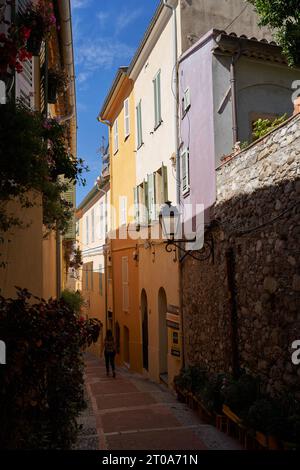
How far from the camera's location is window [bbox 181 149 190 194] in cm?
1168

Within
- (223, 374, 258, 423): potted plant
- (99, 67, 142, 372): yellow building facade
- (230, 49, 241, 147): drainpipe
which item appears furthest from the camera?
(99, 67, 142, 372): yellow building facade

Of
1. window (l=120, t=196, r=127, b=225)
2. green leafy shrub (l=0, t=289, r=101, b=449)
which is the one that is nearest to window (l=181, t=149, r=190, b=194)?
window (l=120, t=196, r=127, b=225)

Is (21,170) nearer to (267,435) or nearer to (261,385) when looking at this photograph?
(267,435)

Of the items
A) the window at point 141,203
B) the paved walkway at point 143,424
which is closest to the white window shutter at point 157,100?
the window at point 141,203

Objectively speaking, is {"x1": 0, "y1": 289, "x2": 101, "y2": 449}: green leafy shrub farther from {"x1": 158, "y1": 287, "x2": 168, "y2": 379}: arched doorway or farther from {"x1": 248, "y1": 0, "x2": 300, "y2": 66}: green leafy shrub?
{"x1": 158, "y1": 287, "x2": 168, "y2": 379}: arched doorway

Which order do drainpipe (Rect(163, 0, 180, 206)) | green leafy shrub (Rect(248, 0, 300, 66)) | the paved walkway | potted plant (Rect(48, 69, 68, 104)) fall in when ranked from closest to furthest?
the paved walkway < green leafy shrub (Rect(248, 0, 300, 66)) < potted plant (Rect(48, 69, 68, 104)) < drainpipe (Rect(163, 0, 180, 206))

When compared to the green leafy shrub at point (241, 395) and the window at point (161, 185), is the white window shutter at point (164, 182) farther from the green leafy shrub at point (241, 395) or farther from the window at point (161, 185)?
the green leafy shrub at point (241, 395)

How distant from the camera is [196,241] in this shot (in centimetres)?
1067

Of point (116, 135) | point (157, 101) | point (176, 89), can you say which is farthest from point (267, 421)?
point (116, 135)

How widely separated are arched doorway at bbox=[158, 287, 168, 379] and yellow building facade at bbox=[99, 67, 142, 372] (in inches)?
110

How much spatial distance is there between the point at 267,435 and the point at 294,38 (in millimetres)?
5902

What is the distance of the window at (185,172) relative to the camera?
11680 millimetres

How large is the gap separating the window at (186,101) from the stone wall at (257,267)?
2.61m

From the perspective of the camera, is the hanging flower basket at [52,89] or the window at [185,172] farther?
the window at [185,172]
